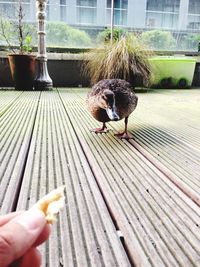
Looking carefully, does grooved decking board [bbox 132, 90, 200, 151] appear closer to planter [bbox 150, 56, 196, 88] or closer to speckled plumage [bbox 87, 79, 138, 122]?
speckled plumage [bbox 87, 79, 138, 122]

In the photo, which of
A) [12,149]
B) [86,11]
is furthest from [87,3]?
[12,149]

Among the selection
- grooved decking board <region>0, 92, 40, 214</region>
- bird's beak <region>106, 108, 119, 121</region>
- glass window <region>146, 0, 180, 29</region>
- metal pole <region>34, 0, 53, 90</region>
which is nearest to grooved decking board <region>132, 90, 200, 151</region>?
bird's beak <region>106, 108, 119, 121</region>

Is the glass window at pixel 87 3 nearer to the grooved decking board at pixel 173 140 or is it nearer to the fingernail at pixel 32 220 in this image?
the grooved decking board at pixel 173 140

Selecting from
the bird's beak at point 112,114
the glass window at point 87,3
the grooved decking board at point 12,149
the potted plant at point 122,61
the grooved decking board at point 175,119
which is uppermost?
the glass window at point 87,3

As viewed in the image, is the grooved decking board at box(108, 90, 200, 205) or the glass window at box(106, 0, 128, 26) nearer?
the grooved decking board at box(108, 90, 200, 205)

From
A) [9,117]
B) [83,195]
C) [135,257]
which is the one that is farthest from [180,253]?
[9,117]

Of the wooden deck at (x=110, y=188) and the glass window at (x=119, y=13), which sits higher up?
the glass window at (x=119, y=13)

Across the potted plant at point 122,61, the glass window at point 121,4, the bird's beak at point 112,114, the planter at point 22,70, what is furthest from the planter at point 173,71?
the bird's beak at point 112,114
